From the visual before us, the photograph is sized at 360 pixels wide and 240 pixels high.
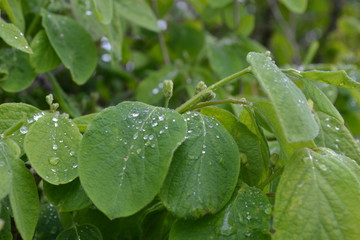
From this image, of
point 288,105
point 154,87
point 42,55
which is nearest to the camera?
point 288,105

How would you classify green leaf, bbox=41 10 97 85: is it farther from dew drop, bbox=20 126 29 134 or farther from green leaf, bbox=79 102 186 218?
green leaf, bbox=79 102 186 218

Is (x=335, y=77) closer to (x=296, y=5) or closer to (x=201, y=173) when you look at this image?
(x=201, y=173)

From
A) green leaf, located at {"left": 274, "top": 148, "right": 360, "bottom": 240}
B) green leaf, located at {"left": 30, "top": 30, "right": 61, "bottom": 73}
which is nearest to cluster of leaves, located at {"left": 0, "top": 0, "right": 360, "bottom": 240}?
green leaf, located at {"left": 274, "top": 148, "right": 360, "bottom": 240}

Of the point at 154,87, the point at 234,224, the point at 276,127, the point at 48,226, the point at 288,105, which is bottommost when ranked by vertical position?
Answer: the point at 154,87

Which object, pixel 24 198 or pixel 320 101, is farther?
pixel 320 101

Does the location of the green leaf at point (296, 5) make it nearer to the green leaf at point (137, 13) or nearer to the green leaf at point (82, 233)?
the green leaf at point (137, 13)

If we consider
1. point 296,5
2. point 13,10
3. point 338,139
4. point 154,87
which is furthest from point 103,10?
point 296,5

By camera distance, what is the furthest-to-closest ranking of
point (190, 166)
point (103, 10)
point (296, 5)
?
point (296, 5) → point (103, 10) → point (190, 166)

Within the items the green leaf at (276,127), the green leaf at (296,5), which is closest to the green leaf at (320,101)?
the green leaf at (276,127)
